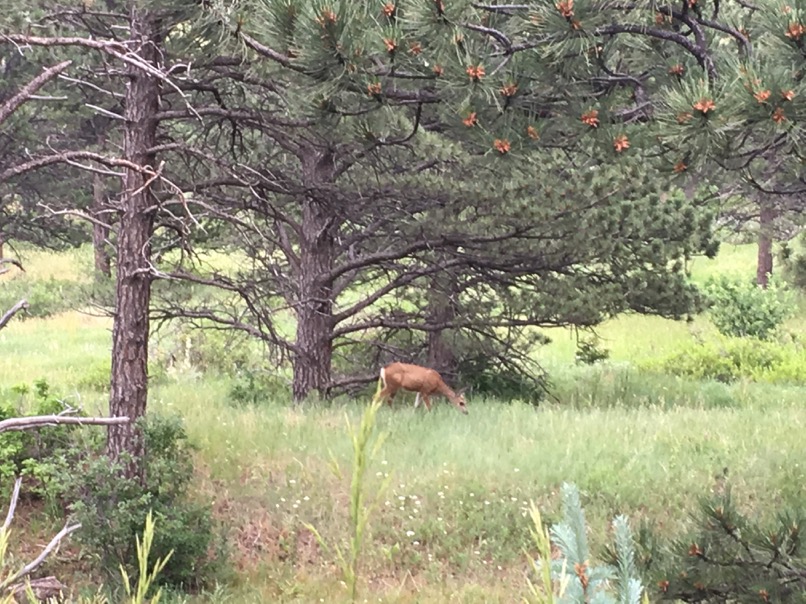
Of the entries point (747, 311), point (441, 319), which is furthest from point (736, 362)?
point (441, 319)

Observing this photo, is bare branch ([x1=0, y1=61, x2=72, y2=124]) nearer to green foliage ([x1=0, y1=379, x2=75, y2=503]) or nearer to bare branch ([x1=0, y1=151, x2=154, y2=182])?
bare branch ([x1=0, y1=151, x2=154, y2=182])

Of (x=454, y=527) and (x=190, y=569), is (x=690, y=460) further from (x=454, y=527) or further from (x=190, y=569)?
(x=190, y=569)

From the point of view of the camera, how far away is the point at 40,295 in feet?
79.9

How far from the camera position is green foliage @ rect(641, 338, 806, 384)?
15.3 m

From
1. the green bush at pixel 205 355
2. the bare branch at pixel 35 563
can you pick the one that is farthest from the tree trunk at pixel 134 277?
the green bush at pixel 205 355

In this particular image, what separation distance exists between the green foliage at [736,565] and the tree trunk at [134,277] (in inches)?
186

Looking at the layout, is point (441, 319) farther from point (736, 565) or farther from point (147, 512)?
point (736, 565)

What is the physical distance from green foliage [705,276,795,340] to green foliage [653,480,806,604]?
54.6 ft

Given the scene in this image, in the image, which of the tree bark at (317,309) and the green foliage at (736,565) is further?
the tree bark at (317,309)

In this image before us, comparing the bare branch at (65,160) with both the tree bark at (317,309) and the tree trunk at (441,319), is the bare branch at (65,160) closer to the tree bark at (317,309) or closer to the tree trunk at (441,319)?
the tree bark at (317,309)

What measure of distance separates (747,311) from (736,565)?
17477 millimetres

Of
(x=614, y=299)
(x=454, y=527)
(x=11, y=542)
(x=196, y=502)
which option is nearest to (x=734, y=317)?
(x=614, y=299)

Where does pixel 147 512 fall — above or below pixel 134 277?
below

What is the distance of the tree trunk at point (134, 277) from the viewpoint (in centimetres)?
701
